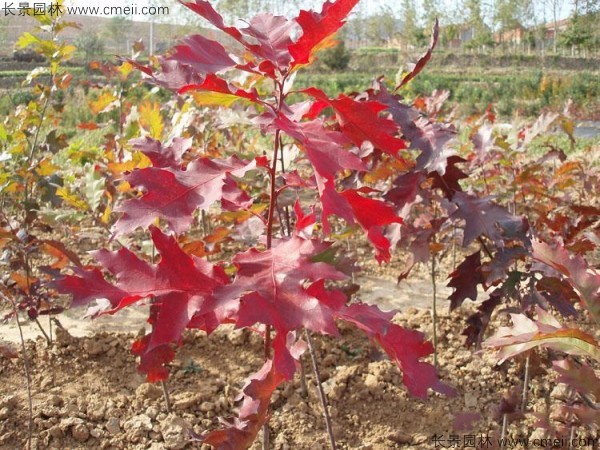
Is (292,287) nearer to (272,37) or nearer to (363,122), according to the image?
(363,122)

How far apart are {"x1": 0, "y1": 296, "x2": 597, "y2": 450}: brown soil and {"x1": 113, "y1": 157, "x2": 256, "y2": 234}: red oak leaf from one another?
1.07m

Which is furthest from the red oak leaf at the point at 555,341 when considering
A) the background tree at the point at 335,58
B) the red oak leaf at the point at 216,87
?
the background tree at the point at 335,58

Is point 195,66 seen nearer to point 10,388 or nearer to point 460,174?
point 460,174

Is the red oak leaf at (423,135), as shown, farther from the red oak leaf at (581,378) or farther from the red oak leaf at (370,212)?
the red oak leaf at (581,378)

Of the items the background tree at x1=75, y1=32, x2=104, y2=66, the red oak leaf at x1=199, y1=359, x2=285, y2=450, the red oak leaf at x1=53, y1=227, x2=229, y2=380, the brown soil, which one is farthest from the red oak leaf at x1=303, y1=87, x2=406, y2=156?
the background tree at x1=75, y1=32, x2=104, y2=66

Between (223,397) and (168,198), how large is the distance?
137cm

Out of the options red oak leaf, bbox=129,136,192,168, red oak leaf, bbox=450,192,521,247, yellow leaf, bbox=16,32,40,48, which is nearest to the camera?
red oak leaf, bbox=129,136,192,168

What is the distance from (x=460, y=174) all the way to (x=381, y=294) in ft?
5.89

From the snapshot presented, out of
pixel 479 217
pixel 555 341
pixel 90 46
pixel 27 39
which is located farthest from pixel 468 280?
pixel 90 46

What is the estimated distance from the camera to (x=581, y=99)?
55.0ft

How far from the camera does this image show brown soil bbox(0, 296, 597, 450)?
6.86 ft

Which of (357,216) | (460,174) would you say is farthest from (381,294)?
(357,216)

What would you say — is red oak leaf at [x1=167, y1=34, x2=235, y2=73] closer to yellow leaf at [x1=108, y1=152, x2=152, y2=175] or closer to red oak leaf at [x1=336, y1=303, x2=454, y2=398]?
red oak leaf at [x1=336, y1=303, x2=454, y2=398]

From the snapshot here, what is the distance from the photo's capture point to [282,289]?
1.03 meters
